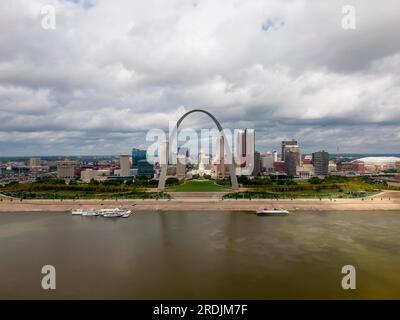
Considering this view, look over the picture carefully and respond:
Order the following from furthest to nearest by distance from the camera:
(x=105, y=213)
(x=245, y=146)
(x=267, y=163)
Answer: (x=267, y=163)
(x=245, y=146)
(x=105, y=213)

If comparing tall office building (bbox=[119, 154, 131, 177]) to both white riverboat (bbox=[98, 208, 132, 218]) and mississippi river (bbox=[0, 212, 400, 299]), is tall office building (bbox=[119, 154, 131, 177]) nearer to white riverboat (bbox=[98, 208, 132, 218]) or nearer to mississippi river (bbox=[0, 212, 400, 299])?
white riverboat (bbox=[98, 208, 132, 218])

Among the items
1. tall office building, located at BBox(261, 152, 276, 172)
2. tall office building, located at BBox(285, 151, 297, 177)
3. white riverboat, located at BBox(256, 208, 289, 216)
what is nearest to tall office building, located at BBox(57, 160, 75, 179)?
tall office building, located at BBox(261, 152, 276, 172)

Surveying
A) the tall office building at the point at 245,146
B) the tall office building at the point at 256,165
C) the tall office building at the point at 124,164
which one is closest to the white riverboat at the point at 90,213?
the tall office building at the point at 256,165

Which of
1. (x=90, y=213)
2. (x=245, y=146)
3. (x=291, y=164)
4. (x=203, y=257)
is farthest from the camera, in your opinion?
(x=245, y=146)

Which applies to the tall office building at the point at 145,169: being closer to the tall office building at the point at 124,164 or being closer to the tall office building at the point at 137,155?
the tall office building at the point at 124,164

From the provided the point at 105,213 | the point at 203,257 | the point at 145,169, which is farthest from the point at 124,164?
the point at 203,257

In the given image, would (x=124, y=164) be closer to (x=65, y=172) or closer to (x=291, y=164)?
(x=65, y=172)

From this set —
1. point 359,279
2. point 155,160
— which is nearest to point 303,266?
point 359,279
